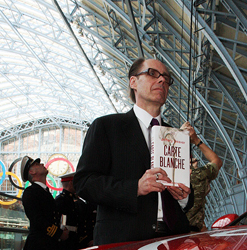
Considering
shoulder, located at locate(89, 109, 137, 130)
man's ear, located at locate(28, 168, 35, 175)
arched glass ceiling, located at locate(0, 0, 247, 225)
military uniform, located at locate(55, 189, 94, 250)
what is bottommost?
military uniform, located at locate(55, 189, 94, 250)

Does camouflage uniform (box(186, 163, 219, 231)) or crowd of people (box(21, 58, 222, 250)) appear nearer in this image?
crowd of people (box(21, 58, 222, 250))

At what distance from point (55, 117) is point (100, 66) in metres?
26.7

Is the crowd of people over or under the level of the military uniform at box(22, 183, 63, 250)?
over

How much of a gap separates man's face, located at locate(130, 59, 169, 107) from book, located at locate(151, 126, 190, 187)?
44 centimetres

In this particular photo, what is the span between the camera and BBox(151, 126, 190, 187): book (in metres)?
1.71

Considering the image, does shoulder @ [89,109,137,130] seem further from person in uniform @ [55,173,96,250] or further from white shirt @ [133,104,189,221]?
person in uniform @ [55,173,96,250]

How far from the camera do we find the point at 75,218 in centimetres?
490

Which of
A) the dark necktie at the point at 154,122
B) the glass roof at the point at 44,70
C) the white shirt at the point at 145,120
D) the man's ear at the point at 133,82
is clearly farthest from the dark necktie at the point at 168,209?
the glass roof at the point at 44,70

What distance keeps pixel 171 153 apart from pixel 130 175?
0.33 metres

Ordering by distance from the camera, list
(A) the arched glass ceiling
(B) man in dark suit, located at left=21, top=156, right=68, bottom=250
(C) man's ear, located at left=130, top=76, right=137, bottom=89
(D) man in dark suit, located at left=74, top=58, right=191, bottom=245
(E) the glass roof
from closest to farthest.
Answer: (D) man in dark suit, located at left=74, top=58, right=191, bottom=245 < (C) man's ear, located at left=130, top=76, right=137, bottom=89 < (B) man in dark suit, located at left=21, top=156, right=68, bottom=250 < (A) the arched glass ceiling < (E) the glass roof

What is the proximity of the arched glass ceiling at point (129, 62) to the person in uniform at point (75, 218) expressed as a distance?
2.87 m

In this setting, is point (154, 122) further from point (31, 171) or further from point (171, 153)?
point (31, 171)

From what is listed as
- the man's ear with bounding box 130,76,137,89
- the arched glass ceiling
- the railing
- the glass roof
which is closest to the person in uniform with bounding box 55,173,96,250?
the railing

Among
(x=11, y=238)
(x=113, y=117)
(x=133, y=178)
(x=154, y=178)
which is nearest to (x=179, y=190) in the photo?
(x=154, y=178)
